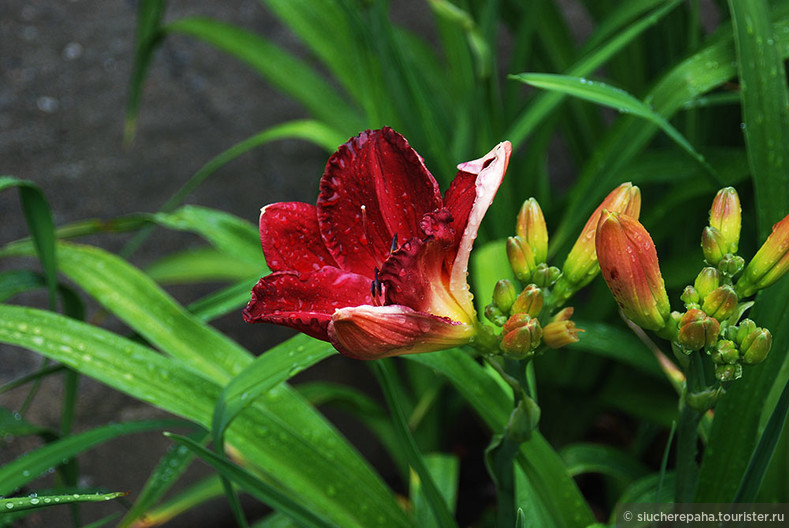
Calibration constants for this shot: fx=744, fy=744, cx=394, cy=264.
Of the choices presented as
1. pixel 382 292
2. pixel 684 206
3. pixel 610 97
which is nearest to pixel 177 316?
pixel 382 292

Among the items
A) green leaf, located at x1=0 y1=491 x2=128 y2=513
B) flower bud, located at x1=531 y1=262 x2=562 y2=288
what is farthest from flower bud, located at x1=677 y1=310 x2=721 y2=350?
green leaf, located at x1=0 y1=491 x2=128 y2=513

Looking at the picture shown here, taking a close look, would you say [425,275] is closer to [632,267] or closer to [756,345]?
[632,267]

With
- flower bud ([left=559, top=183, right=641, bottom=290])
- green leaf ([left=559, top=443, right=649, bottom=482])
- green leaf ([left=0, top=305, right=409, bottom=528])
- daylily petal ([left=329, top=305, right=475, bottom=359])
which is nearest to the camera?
daylily petal ([left=329, top=305, right=475, bottom=359])

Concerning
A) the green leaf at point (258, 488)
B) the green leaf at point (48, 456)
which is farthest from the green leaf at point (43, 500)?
the green leaf at point (48, 456)

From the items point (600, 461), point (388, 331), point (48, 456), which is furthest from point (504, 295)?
point (600, 461)

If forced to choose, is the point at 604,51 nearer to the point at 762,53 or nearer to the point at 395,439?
the point at 762,53

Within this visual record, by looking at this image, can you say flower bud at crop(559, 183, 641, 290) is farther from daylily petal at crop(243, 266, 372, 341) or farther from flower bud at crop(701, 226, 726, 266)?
daylily petal at crop(243, 266, 372, 341)

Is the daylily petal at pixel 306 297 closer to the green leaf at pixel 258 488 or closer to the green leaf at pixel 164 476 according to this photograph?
the green leaf at pixel 258 488
